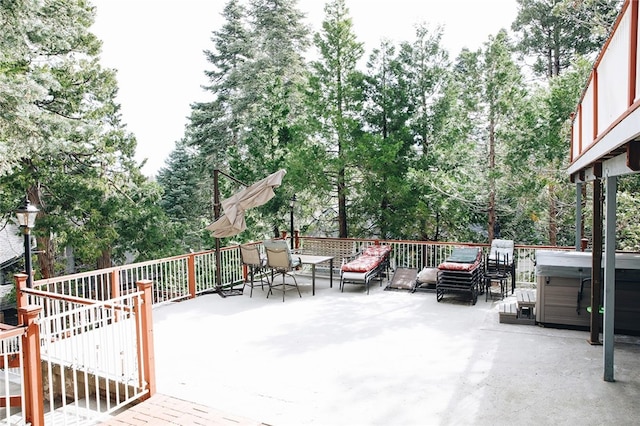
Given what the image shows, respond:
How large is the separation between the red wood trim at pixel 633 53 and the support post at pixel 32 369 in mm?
4716

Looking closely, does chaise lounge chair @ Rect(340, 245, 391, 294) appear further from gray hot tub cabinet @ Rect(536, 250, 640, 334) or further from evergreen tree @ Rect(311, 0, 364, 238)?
evergreen tree @ Rect(311, 0, 364, 238)

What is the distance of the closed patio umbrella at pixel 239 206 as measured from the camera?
28.9 ft

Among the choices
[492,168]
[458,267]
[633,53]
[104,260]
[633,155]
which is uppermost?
[633,53]

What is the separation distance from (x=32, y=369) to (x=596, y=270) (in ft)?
20.8

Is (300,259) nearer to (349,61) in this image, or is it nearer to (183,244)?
(349,61)

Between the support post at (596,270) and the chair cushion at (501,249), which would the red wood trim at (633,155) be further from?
the chair cushion at (501,249)

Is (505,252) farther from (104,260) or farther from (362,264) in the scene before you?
(104,260)

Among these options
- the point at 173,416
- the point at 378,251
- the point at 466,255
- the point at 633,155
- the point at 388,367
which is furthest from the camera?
the point at 378,251

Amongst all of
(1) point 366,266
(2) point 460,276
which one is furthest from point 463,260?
(1) point 366,266

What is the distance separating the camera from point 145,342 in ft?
14.7

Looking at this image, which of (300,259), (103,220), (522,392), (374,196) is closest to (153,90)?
(103,220)

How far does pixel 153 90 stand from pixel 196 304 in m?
24.1

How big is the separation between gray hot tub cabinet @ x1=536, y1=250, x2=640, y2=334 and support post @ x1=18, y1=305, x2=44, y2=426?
20.6 feet

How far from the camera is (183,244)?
21.0 m
